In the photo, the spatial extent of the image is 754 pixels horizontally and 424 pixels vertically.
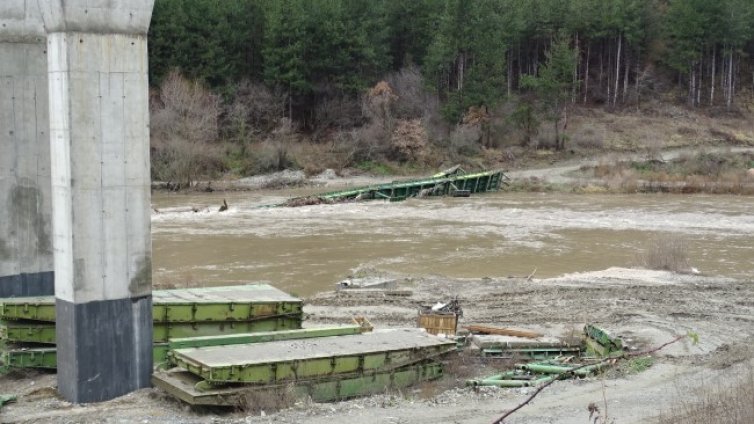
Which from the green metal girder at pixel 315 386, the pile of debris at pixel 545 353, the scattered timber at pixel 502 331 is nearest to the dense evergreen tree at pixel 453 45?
the scattered timber at pixel 502 331

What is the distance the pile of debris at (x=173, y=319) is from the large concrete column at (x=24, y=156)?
178 centimetres

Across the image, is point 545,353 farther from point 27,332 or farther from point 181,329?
point 27,332

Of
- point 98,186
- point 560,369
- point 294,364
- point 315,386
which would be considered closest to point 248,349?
point 294,364

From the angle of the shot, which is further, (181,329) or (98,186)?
(181,329)

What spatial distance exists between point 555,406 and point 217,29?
178ft

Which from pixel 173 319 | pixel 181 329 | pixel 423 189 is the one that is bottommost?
pixel 181 329

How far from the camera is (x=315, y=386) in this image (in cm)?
1325

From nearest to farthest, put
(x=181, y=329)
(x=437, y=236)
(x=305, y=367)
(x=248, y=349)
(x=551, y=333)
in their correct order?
(x=305, y=367) → (x=248, y=349) → (x=181, y=329) → (x=551, y=333) → (x=437, y=236)

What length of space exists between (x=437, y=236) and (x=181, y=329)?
20.2 meters

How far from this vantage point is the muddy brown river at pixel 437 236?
27.9 meters

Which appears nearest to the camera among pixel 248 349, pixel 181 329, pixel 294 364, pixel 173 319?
pixel 294 364

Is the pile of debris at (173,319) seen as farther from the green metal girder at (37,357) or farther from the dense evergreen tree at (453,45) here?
the dense evergreen tree at (453,45)

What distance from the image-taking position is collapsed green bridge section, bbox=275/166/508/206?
44.8m

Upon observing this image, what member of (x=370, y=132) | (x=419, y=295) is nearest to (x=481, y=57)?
(x=370, y=132)
